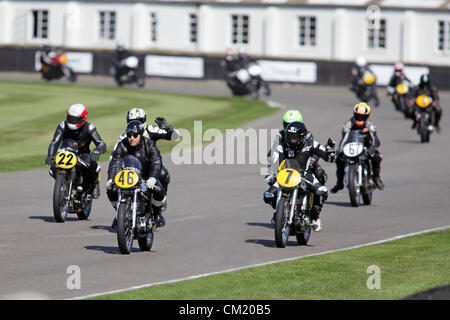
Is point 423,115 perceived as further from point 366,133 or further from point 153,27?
point 153,27

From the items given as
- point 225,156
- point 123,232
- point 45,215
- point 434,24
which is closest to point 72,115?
point 45,215

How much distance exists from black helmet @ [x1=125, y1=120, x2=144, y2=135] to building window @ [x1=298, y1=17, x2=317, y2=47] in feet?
152

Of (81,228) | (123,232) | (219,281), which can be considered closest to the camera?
(219,281)

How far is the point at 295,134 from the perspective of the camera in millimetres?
13305

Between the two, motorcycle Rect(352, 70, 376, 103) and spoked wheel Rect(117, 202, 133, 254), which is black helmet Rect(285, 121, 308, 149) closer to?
spoked wheel Rect(117, 202, 133, 254)

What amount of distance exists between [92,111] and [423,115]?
12159 mm

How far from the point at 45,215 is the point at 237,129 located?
14743mm

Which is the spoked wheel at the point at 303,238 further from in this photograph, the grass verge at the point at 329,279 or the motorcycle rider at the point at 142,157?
the motorcycle rider at the point at 142,157

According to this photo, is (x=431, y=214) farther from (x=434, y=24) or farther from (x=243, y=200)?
(x=434, y=24)

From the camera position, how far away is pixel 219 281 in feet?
34.1

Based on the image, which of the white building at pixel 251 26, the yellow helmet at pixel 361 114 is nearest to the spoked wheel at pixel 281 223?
the yellow helmet at pixel 361 114

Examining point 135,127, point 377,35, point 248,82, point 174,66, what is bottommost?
point 135,127

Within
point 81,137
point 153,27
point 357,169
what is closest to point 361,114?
point 357,169
